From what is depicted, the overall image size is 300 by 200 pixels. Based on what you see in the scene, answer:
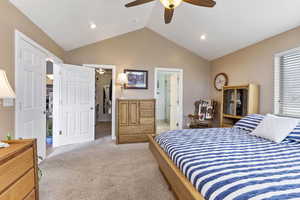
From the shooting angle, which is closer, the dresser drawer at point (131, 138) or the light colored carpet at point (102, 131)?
the dresser drawer at point (131, 138)

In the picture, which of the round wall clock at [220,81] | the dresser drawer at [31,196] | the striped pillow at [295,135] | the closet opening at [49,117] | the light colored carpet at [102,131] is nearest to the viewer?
the dresser drawer at [31,196]

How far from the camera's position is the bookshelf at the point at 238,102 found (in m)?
3.25

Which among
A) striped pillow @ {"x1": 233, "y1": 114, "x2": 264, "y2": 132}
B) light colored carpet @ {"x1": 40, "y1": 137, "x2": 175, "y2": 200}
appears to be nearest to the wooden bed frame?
light colored carpet @ {"x1": 40, "y1": 137, "x2": 175, "y2": 200}

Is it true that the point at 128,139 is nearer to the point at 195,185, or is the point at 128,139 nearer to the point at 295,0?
the point at 195,185

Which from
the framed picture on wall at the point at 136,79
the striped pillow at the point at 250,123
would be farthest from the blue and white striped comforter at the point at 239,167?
the framed picture on wall at the point at 136,79

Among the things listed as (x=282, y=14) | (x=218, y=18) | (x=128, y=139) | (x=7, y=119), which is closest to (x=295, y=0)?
(x=282, y=14)

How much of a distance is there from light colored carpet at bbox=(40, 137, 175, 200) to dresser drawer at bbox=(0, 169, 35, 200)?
0.52m

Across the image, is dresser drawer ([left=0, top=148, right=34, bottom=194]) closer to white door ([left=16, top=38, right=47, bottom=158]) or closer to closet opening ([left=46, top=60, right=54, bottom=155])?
white door ([left=16, top=38, right=47, bottom=158])

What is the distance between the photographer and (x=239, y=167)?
3.76 feet

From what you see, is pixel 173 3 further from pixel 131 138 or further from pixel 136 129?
pixel 131 138

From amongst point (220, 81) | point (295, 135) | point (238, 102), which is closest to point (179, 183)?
point (295, 135)

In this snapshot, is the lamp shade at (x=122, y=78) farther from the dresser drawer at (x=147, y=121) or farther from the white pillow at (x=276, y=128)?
the white pillow at (x=276, y=128)

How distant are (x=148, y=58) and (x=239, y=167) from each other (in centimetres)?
388

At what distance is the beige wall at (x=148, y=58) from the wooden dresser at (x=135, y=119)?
1.92ft
